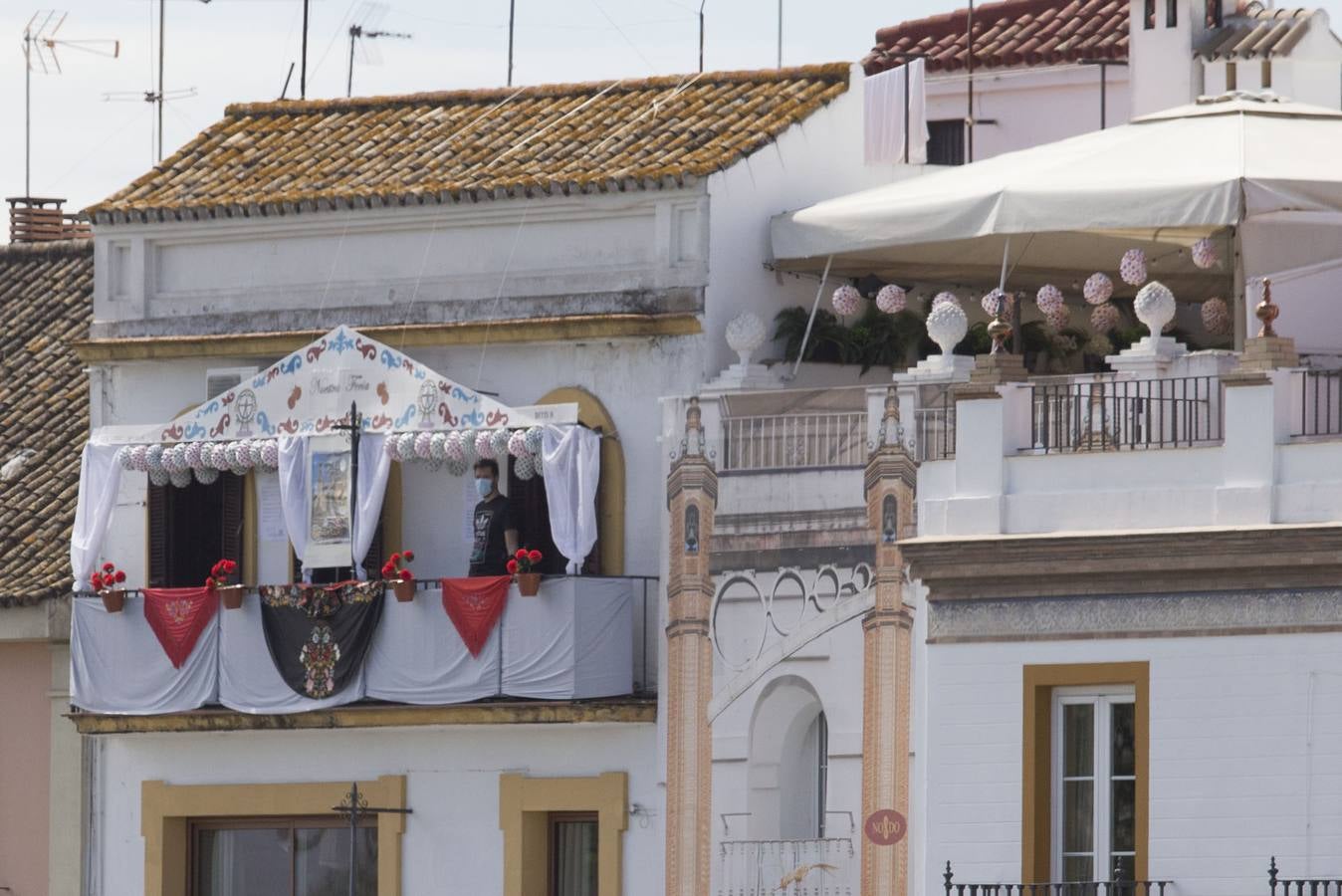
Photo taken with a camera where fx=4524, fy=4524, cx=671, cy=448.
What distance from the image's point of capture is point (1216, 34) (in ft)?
135

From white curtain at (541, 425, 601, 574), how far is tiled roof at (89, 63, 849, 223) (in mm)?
2172

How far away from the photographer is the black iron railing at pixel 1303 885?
29.6 m

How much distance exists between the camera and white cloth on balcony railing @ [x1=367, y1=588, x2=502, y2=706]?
35.9 metres

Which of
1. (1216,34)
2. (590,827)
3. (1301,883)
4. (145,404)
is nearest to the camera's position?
(1301,883)

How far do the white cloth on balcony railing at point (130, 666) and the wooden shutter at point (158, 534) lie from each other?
0.36m

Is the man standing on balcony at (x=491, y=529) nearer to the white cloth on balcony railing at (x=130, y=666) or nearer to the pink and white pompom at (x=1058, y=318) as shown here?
the white cloth on balcony railing at (x=130, y=666)

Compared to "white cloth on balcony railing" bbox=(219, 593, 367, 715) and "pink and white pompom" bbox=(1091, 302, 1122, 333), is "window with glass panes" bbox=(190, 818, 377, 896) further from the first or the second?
"pink and white pompom" bbox=(1091, 302, 1122, 333)

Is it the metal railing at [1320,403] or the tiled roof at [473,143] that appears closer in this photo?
the metal railing at [1320,403]

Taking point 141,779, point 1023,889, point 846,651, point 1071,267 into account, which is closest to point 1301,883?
point 1023,889

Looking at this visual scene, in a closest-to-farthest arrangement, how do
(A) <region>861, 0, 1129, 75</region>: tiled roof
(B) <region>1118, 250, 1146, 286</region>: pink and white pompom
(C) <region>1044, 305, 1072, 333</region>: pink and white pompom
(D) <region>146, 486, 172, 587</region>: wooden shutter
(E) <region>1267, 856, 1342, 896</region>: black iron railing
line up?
(E) <region>1267, 856, 1342, 896</region>: black iron railing, (B) <region>1118, 250, 1146, 286</region>: pink and white pompom, (C) <region>1044, 305, 1072, 333</region>: pink and white pompom, (D) <region>146, 486, 172, 587</region>: wooden shutter, (A) <region>861, 0, 1129, 75</region>: tiled roof

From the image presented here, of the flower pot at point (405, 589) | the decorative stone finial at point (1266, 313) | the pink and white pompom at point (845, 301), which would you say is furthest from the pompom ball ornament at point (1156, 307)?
the flower pot at point (405, 589)

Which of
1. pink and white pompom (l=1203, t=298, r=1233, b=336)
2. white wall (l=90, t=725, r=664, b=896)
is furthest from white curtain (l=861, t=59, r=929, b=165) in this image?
white wall (l=90, t=725, r=664, b=896)

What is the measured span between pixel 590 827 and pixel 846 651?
331cm

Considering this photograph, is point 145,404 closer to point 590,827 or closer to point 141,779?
point 141,779
